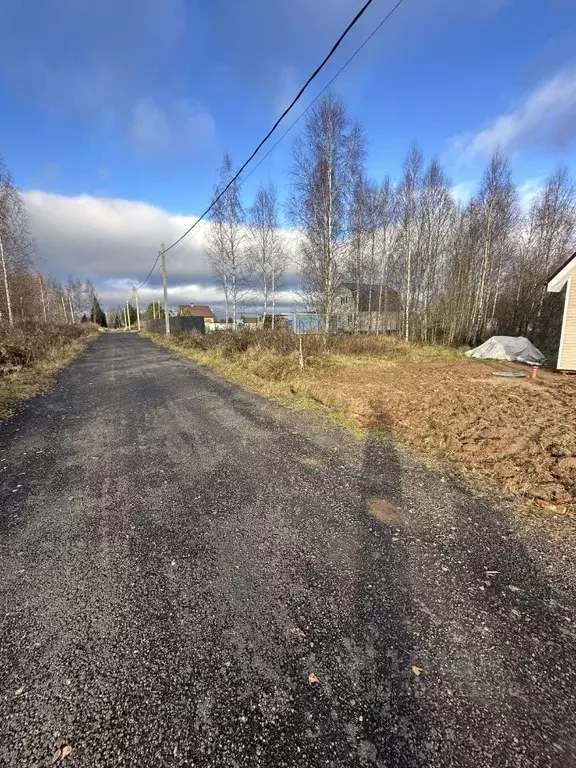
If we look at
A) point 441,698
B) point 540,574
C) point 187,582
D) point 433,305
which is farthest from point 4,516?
point 433,305

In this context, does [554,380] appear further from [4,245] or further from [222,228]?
[4,245]

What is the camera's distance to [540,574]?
239 cm

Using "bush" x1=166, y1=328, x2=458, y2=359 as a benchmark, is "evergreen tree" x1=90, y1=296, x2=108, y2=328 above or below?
above

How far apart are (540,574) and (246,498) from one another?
2385 millimetres

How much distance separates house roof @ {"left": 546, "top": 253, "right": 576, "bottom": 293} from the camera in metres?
11.3

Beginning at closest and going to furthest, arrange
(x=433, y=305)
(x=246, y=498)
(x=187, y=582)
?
(x=187, y=582) < (x=246, y=498) < (x=433, y=305)

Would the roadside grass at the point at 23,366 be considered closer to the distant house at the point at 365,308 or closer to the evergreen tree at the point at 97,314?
the distant house at the point at 365,308

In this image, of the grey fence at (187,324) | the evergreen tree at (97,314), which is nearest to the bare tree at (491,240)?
the grey fence at (187,324)

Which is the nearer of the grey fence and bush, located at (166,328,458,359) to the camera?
bush, located at (166,328,458,359)

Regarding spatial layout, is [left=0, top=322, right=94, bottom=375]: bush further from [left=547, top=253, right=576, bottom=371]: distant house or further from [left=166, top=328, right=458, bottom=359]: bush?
[left=547, top=253, right=576, bottom=371]: distant house

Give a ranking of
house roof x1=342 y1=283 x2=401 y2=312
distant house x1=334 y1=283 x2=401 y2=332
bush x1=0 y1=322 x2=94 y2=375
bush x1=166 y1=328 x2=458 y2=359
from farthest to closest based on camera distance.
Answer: house roof x1=342 y1=283 x2=401 y2=312 < distant house x1=334 y1=283 x2=401 y2=332 < bush x1=166 y1=328 x2=458 y2=359 < bush x1=0 y1=322 x2=94 y2=375

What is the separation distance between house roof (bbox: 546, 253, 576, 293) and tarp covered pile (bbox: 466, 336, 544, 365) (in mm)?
3509

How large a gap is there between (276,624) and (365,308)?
110 ft

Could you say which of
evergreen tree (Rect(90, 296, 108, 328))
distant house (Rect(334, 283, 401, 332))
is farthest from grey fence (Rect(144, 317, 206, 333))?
evergreen tree (Rect(90, 296, 108, 328))
